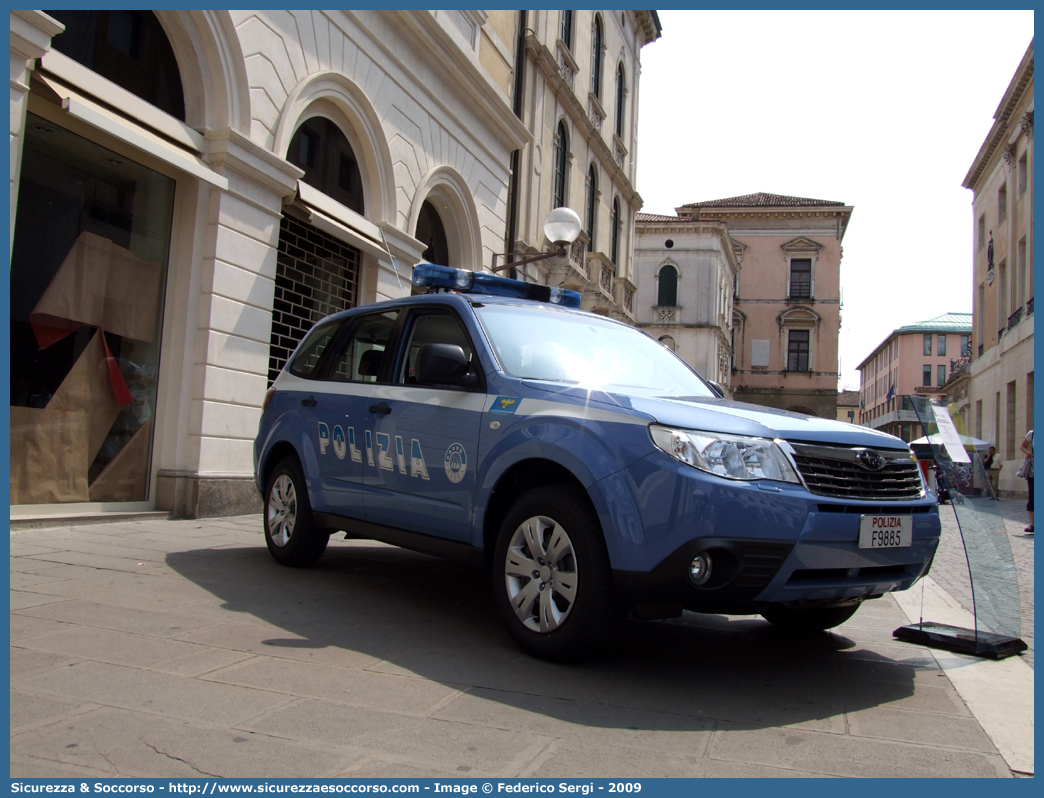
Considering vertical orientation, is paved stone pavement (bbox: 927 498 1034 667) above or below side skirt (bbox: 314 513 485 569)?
below

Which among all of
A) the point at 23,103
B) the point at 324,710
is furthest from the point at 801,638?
the point at 23,103

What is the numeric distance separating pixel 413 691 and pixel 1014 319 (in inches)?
1398

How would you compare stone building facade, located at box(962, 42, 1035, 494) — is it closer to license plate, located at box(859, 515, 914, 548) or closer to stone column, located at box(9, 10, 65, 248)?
license plate, located at box(859, 515, 914, 548)

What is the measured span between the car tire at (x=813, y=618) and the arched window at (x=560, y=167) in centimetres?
1727

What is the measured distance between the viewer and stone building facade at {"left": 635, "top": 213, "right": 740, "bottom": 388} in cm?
5269

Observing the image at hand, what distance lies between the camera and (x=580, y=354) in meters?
5.01

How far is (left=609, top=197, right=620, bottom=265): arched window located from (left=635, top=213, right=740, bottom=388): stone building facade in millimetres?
25021

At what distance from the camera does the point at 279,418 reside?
639 cm

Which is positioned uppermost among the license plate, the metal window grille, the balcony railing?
the balcony railing

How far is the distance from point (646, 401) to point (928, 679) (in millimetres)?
1937

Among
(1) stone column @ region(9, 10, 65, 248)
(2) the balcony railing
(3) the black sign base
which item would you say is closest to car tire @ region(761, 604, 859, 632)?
(3) the black sign base

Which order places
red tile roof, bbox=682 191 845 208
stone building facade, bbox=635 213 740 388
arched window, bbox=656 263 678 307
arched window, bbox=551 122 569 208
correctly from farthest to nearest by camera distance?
red tile roof, bbox=682 191 845 208, arched window, bbox=656 263 678 307, stone building facade, bbox=635 213 740 388, arched window, bbox=551 122 569 208

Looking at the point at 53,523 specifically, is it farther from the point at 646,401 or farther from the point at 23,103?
the point at 646,401
